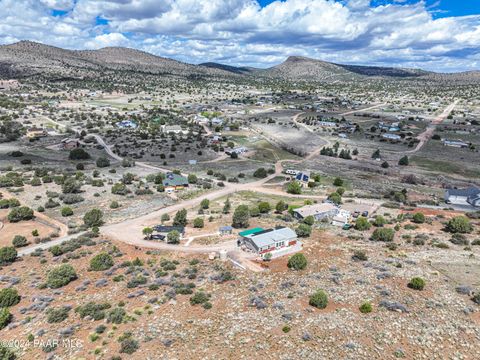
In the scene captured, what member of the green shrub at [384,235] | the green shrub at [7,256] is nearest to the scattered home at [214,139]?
the green shrub at [384,235]

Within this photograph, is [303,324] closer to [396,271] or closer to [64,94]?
[396,271]

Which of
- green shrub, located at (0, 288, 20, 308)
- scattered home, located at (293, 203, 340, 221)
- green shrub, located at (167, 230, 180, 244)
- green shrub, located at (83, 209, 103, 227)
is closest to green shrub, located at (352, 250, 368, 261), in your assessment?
scattered home, located at (293, 203, 340, 221)

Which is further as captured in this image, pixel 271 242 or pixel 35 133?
pixel 35 133

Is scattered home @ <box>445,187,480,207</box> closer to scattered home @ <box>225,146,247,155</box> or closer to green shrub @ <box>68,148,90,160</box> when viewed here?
scattered home @ <box>225,146,247,155</box>

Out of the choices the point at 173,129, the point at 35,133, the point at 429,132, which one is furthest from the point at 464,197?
the point at 35,133

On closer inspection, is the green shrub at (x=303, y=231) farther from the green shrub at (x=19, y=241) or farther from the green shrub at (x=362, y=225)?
the green shrub at (x=19, y=241)

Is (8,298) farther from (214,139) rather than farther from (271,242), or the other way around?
(214,139)

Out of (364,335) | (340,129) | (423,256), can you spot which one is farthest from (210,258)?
(340,129)
